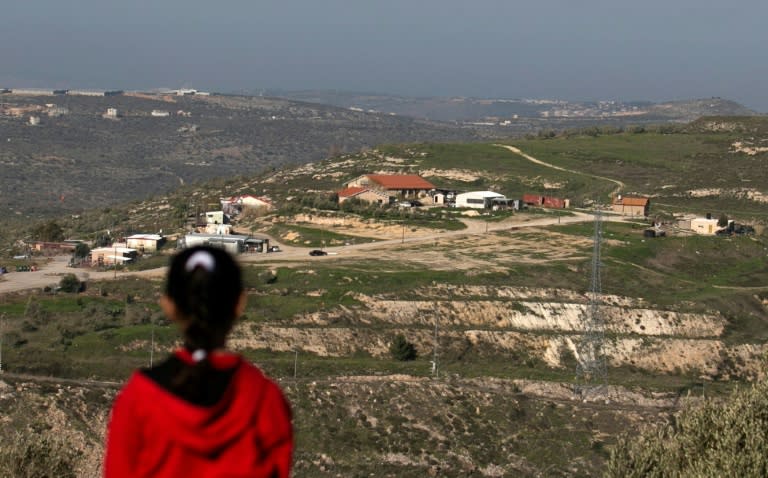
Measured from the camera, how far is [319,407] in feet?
132

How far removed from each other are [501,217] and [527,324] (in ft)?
95.6

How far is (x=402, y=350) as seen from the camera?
49.2 metres

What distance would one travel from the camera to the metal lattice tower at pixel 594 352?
45219 millimetres

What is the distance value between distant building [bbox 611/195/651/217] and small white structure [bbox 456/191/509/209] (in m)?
9.65

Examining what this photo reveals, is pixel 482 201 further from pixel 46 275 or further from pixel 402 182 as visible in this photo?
pixel 46 275

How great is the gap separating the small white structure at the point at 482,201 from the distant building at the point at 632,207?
31.7ft

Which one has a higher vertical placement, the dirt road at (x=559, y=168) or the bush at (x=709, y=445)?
the bush at (x=709, y=445)

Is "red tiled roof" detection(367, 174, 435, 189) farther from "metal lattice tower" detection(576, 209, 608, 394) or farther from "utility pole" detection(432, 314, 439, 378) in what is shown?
"metal lattice tower" detection(576, 209, 608, 394)

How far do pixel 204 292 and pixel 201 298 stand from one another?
3cm

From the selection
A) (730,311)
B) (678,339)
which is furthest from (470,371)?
(730,311)

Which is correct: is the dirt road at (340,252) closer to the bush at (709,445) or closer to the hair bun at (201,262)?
the bush at (709,445)

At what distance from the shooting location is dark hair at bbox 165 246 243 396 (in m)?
4.43

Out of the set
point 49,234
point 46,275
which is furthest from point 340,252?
point 49,234

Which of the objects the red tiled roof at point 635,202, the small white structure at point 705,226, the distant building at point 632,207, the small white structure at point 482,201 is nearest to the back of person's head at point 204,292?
the small white structure at point 705,226
